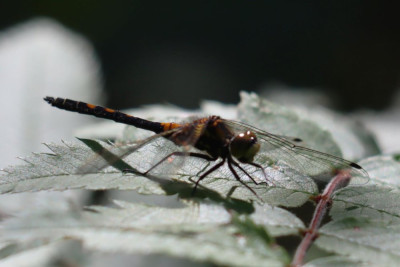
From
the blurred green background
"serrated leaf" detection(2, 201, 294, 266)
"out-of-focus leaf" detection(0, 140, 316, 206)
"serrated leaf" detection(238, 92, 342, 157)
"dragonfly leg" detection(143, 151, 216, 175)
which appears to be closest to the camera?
"serrated leaf" detection(2, 201, 294, 266)

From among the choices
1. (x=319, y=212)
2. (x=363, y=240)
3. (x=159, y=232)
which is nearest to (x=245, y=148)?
(x=319, y=212)

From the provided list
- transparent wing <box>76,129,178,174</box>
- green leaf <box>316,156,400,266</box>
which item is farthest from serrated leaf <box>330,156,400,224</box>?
transparent wing <box>76,129,178,174</box>

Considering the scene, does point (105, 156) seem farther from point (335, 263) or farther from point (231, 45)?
point (231, 45)

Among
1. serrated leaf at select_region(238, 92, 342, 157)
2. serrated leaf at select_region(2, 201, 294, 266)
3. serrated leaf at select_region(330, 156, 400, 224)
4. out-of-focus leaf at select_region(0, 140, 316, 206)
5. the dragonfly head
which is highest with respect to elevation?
serrated leaf at select_region(238, 92, 342, 157)

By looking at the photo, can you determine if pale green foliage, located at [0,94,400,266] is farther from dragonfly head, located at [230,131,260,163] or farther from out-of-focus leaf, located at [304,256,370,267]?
dragonfly head, located at [230,131,260,163]

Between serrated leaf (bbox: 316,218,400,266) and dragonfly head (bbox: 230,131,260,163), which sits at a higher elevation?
dragonfly head (bbox: 230,131,260,163)

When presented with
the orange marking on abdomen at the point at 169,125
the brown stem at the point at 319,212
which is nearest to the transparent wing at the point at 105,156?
the orange marking on abdomen at the point at 169,125

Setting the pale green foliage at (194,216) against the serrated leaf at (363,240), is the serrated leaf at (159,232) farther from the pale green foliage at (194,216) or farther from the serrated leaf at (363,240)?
the serrated leaf at (363,240)

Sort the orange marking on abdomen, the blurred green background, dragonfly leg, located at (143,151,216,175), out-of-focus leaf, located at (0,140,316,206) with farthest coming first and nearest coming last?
1. the blurred green background
2. the orange marking on abdomen
3. dragonfly leg, located at (143,151,216,175)
4. out-of-focus leaf, located at (0,140,316,206)
